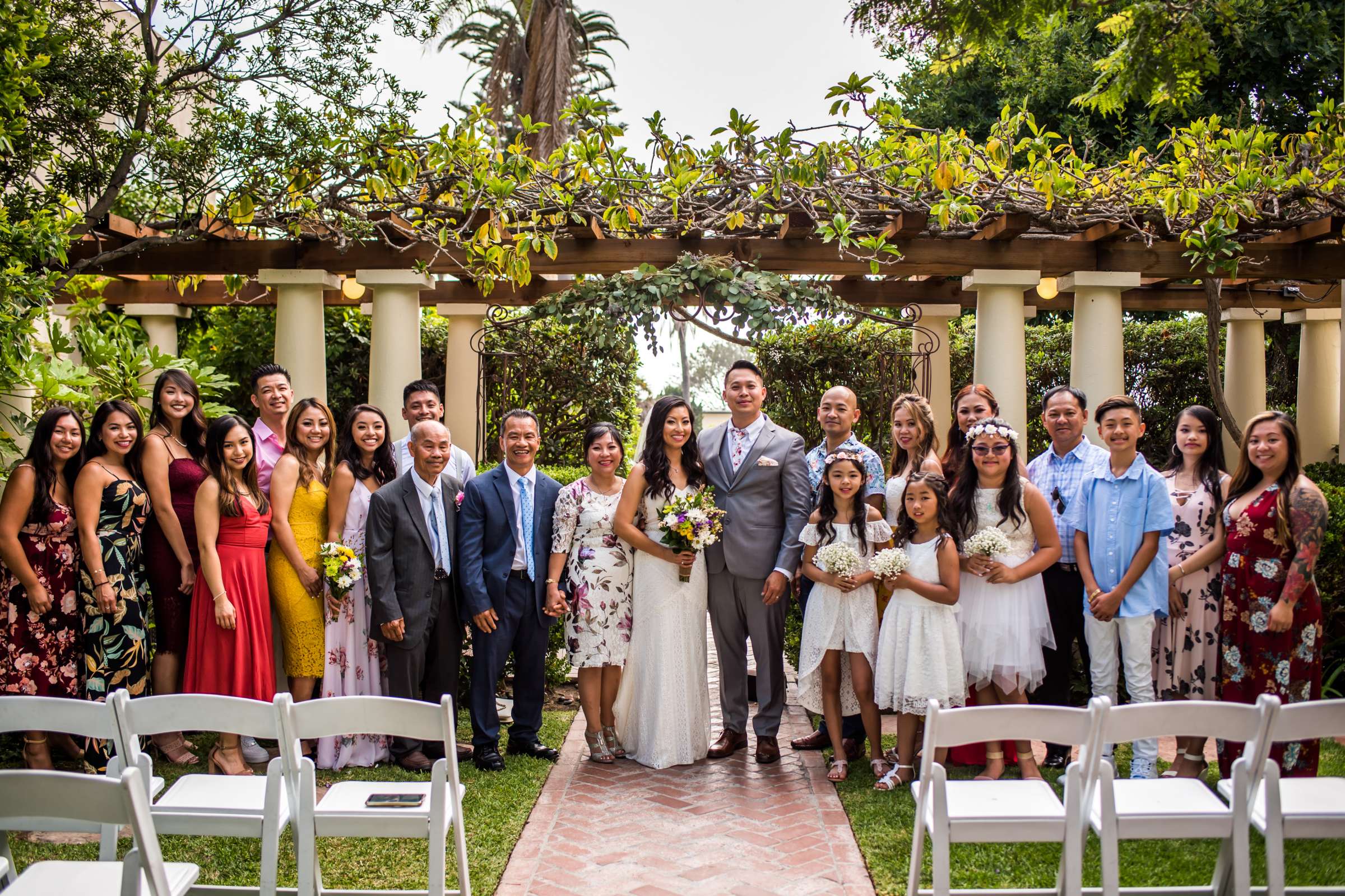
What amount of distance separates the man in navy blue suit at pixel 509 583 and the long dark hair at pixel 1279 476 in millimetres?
3491

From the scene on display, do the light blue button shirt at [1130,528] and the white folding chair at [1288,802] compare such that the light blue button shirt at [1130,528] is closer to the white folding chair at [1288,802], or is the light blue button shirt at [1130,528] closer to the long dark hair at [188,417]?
the white folding chair at [1288,802]

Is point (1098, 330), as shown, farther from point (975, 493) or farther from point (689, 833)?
point (689, 833)

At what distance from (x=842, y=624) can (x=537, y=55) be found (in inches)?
768

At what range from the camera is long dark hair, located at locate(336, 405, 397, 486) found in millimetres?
5684

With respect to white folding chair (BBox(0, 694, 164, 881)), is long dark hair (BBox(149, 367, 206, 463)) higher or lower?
higher

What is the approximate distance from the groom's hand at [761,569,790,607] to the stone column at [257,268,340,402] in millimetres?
5153

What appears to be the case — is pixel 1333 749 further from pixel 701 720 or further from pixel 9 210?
pixel 9 210

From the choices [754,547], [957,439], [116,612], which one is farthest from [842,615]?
[116,612]

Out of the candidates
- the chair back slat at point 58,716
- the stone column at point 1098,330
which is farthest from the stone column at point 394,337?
the chair back slat at point 58,716

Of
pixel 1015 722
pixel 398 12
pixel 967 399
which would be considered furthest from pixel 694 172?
pixel 1015 722

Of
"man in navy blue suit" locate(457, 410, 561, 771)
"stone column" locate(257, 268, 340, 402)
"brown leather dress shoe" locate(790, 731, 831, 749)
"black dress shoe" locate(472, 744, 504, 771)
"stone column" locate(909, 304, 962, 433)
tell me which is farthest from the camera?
"stone column" locate(909, 304, 962, 433)

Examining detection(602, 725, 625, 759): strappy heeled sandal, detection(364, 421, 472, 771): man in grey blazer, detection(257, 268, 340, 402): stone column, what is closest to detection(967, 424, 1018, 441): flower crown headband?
detection(602, 725, 625, 759): strappy heeled sandal

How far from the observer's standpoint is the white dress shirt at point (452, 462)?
6.23 metres

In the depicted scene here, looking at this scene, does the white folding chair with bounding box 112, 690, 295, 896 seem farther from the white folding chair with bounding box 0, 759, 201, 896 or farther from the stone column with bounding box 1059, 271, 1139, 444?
the stone column with bounding box 1059, 271, 1139, 444
